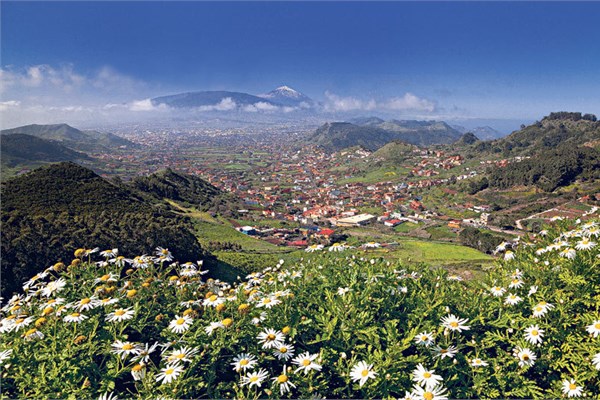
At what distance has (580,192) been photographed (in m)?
80.5

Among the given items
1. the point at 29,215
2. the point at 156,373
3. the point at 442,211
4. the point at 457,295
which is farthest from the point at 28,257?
the point at 442,211

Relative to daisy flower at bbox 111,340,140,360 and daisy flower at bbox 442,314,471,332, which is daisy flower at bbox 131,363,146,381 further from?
daisy flower at bbox 442,314,471,332

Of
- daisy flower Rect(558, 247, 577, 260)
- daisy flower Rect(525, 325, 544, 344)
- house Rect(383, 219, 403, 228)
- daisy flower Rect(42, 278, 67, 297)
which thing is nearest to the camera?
daisy flower Rect(525, 325, 544, 344)

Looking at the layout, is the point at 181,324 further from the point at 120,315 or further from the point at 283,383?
the point at 283,383

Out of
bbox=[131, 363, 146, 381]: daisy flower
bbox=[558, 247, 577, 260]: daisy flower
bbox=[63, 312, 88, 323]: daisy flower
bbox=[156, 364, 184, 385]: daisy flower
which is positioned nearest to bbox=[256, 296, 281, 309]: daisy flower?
bbox=[156, 364, 184, 385]: daisy flower

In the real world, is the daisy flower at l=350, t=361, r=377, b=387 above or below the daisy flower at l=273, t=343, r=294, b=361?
below

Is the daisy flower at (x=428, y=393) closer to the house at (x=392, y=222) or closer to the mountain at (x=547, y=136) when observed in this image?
the house at (x=392, y=222)

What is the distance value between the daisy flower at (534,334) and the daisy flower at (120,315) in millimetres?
3911

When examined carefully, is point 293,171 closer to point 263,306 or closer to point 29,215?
point 29,215

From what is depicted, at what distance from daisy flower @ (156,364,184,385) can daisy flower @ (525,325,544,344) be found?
129 inches

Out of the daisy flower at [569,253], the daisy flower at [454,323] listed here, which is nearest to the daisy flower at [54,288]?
the daisy flower at [454,323]

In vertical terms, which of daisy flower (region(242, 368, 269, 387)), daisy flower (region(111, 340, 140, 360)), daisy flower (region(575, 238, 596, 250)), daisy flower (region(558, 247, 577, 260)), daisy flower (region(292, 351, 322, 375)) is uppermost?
daisy flower (region(575, 238, 596, 250))

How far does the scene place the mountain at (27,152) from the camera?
117 metres

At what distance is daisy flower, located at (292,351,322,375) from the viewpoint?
107 inches
